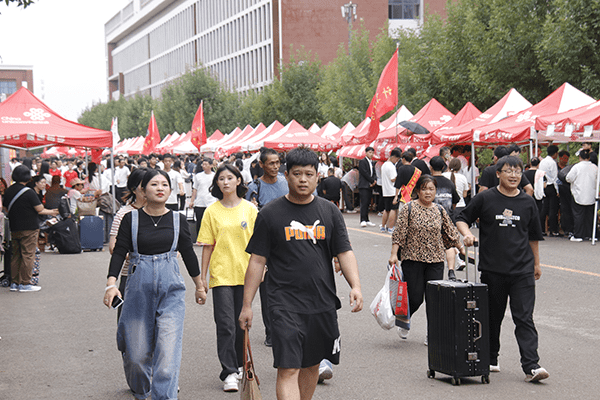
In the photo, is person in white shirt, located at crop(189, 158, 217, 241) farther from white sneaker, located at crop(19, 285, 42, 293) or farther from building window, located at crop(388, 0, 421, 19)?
building window, located at crop(388, 0, 421, 19)

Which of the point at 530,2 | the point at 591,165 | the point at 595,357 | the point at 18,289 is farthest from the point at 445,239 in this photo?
the point at 530,2

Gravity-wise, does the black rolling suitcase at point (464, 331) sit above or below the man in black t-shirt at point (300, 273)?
below

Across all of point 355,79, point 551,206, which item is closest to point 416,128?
point 551,206

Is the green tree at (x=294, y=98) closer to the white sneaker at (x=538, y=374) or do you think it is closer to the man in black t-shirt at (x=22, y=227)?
the man in black t-shirt at (x=22, y=227)

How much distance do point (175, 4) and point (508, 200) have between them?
3897 inches

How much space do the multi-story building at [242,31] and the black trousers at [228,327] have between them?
4212 centimetres

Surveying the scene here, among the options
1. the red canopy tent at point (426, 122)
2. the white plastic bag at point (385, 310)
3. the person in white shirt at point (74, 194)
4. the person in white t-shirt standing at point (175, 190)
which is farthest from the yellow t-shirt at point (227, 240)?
the red canopy tent at point (426, 122)

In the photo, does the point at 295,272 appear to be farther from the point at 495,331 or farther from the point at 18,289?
the point at 18,289

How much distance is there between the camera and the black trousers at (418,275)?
6891mm

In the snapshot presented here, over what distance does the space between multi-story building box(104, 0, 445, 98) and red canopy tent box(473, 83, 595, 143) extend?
30242 mm

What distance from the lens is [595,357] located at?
21.4ft

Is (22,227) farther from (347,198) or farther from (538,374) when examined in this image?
(347,198)

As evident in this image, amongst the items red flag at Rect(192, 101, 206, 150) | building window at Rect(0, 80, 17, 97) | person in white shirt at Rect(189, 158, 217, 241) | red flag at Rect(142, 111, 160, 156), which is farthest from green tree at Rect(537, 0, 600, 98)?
building window at Rect(0, 80, 17, 97)

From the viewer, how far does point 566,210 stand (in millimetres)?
16422
